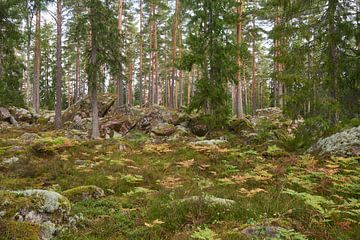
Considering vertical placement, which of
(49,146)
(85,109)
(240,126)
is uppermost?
(85,109)

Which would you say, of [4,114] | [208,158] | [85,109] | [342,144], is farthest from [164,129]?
[4,114]

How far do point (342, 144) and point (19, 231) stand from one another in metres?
9.50

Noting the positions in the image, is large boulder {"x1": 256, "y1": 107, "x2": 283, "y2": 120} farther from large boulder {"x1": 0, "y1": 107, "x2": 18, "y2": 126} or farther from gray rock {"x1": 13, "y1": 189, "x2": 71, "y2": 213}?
gray rock {"x1": 13, "y1": 189, "x2": 71, "y2": 213}

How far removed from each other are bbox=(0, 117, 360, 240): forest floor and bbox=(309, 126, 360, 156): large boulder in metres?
0.51

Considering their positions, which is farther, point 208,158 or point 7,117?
point 7,117

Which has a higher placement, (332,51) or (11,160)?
(332,51)

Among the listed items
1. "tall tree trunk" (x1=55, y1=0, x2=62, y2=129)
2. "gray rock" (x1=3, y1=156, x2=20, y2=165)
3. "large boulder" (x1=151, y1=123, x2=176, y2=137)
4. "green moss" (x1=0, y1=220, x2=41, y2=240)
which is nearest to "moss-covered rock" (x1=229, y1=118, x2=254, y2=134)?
"large boulder" (x1=151, y1=123, x2=176, y2=137)

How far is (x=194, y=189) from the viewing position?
747 cm

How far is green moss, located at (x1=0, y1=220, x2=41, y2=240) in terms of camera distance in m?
4.16

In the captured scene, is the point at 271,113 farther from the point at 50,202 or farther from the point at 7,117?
the point at 50,202

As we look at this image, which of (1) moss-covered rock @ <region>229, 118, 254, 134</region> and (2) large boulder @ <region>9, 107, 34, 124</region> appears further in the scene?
(2) large boulder @ <region>9, 107, 34, 124</region>

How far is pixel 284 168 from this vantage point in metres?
8.84

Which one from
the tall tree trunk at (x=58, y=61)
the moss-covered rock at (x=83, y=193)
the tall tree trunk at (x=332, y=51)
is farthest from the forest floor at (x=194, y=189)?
the tall tree trunk at (x=58, y=61)

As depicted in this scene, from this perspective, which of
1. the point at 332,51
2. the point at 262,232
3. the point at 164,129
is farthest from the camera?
the point at 164,129
